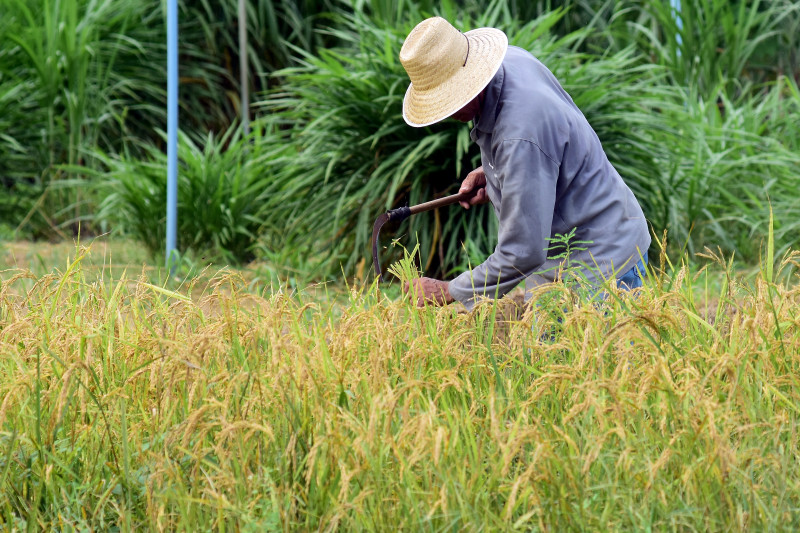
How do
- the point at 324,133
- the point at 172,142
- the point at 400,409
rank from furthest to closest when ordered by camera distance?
the point at 172,142, the point at 324,133, the point at 400,409

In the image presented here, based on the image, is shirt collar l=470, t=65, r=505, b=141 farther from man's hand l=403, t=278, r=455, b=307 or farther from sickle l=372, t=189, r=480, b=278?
man's hand l=403, t=278, r=455, b=307

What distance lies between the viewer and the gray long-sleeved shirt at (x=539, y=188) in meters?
2.63

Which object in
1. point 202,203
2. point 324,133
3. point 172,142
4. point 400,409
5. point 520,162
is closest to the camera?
point 400,409

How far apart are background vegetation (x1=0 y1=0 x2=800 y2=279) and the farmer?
0.28 metres

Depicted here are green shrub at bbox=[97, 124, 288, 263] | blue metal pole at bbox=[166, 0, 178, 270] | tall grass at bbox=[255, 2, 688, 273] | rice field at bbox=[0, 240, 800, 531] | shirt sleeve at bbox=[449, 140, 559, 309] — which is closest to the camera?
rice field at bbox=[0, 240, 800, 531]

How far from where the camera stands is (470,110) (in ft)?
9.07

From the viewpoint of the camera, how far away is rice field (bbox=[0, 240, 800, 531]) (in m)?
1.78

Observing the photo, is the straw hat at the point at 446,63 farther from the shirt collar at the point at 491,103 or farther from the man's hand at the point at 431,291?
the man's hand at the point at 431,291

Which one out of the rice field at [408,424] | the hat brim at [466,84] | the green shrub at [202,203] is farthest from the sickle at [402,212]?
the green shrub at [202,203]

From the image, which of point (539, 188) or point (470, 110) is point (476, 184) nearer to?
point (470, 110)

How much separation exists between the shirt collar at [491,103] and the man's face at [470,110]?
17 millimetres

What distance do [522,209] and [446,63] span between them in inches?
19.6

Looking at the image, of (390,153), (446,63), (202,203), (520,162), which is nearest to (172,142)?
(202,203)

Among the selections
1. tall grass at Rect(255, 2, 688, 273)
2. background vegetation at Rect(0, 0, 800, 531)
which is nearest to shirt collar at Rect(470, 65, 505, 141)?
background vegetation at Rect(0, 0, 800, 531)
